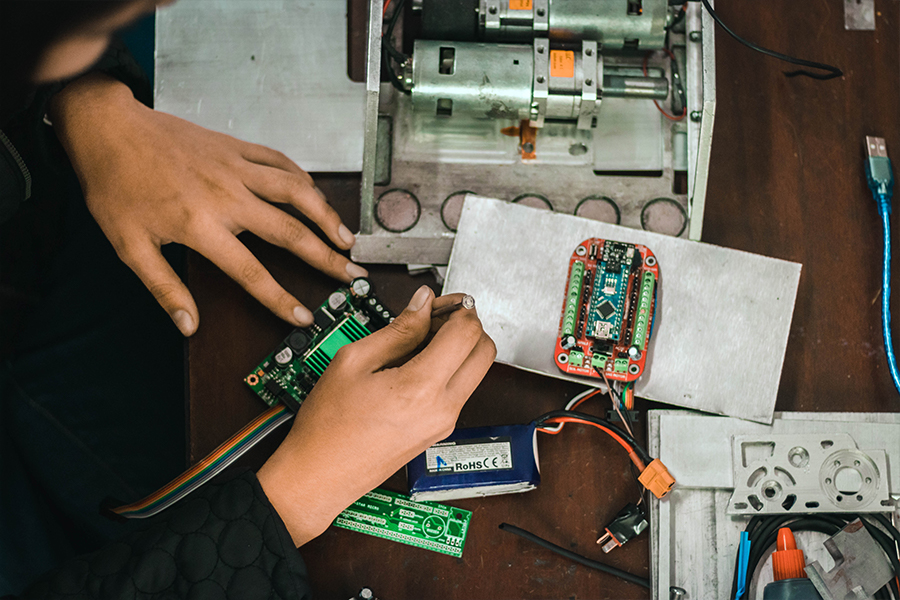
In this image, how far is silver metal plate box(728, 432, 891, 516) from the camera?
1.21 m

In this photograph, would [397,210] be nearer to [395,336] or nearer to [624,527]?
[395,336]

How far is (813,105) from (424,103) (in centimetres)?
78

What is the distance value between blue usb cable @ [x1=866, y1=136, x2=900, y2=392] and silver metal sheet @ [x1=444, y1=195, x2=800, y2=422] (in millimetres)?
200

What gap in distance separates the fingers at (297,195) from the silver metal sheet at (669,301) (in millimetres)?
221

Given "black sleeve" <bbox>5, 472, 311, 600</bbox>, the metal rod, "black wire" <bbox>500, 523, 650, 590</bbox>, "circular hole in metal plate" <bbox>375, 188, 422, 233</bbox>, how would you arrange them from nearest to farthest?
"black sleeve" <bbox>5, 472, 311, 600</bbox> → the metal rod → "black wire" <bbox>500, 523, 650, 590</bbox> → "circular hole in metal plate" <bbox>375, 188, 422, 233</bbox>

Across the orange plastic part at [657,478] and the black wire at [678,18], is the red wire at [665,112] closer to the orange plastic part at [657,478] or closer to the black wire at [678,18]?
the black wire at [678,18]

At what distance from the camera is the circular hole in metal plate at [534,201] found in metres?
1.34

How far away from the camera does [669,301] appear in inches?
49.5

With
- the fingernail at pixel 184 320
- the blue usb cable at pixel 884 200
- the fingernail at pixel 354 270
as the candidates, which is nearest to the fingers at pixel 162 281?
the fingernail at pixel 184 320

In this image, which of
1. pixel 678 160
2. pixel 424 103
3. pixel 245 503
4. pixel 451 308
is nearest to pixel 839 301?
pixel 678 160

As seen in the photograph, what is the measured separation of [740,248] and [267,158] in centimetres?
89

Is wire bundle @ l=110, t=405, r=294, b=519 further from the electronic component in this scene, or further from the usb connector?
the usb connector

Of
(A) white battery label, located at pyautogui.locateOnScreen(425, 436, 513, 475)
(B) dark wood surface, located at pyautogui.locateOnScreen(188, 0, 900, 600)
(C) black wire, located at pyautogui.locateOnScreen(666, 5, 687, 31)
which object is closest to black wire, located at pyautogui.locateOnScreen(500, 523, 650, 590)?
(B) dark wood surface, located at pyautogui.locateOnScreen(188, 0, 900, 600)

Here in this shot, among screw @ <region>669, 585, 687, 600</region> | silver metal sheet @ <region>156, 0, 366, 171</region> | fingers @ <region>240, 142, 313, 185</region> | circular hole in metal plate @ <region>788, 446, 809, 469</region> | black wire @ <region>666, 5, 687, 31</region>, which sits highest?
black wire @ <region>666, 5, 687, 31</region>
